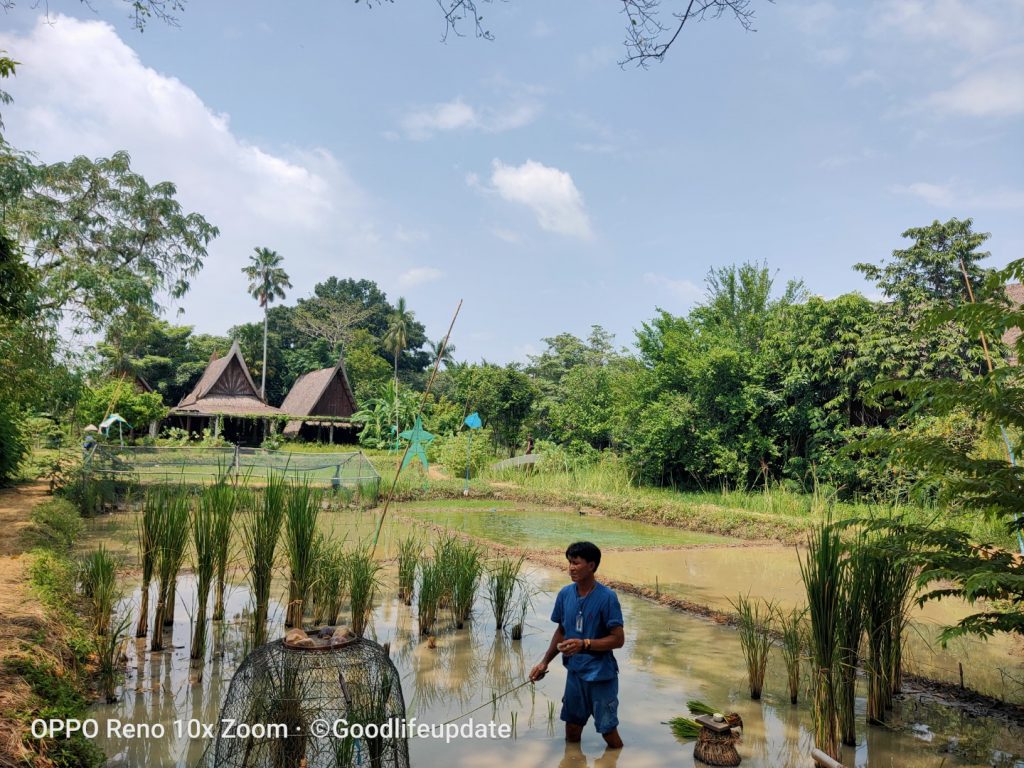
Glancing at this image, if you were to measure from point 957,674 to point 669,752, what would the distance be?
291 centimetres

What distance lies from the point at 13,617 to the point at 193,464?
8.92 metres

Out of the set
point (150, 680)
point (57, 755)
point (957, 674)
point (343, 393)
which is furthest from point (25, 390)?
point (343, 393)

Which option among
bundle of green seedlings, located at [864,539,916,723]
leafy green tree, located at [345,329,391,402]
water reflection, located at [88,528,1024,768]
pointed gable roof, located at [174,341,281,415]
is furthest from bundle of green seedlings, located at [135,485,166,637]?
leafy green tree, located at [345,329,391,402]

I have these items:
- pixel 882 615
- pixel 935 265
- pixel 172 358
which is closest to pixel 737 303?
pixel 935 265

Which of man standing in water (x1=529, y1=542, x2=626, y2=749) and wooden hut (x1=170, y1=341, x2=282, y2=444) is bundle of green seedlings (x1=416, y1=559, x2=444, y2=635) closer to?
man standing in water (x1=529, y1=542, x2=626, y2=749)

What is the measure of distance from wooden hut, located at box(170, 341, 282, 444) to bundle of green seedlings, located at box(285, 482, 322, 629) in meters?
25.4

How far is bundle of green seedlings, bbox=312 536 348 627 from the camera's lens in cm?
563

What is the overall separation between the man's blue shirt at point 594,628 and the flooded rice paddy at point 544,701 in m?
0.49

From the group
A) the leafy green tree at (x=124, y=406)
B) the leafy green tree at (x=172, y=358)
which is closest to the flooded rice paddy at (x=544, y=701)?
the leafy green tree at (x=124, y=406)

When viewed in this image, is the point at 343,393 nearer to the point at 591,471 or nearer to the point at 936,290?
the point at 591,471

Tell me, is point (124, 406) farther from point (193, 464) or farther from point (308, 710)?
point (308, 710)

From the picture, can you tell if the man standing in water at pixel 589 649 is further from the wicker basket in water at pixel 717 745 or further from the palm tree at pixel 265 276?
the palm tree at pixel 265 276

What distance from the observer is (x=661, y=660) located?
17.8 ft

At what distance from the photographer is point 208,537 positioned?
5.19m
